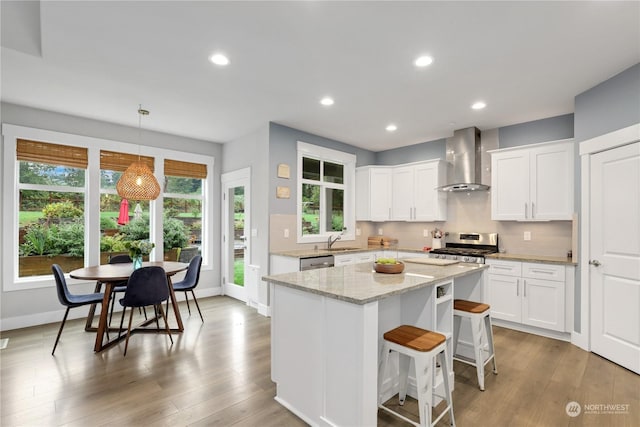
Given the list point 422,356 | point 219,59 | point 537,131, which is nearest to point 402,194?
point 537,131

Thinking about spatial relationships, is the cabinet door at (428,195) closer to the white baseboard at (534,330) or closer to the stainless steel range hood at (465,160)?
the stainless steel range hood at (465,160)

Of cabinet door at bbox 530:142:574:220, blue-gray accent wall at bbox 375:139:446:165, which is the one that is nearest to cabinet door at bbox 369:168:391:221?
blue-gray accent wall at bbox 375:139:446:165

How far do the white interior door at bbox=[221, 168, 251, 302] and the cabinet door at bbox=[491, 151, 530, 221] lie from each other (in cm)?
377

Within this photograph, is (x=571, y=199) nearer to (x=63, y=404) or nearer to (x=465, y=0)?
(x=465, y=0)

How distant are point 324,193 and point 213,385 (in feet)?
11.4

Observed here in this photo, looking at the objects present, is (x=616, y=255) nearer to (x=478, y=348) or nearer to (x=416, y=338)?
(x=478, y=348)

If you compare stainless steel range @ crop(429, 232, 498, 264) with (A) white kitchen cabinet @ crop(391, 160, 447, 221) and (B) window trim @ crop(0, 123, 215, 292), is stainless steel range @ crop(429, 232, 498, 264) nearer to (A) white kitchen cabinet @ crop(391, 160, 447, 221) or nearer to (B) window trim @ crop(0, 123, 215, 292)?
(A) white kitchen cabinet @ crop(391, 160, 447, 221)

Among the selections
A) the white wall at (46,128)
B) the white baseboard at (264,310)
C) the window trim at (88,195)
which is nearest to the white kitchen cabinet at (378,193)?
the white baseboard at (264,310)

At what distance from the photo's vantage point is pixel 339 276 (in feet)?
7.80

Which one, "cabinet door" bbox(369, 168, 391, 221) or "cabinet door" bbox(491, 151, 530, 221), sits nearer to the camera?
"cabinet door" bbox(491, 151, 530, 221)

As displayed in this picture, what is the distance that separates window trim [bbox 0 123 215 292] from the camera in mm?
3697

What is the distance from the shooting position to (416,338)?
192cm

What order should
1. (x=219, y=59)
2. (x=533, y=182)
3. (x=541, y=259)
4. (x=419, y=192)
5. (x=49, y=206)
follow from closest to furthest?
1. (x=219, y=59)
2. (x=541, y=259)
3. (x=533, y=182)
4. (x=49, y=206)
5. (x=419, y=192)

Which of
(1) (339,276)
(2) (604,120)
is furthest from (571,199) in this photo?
(1) (339,276)
